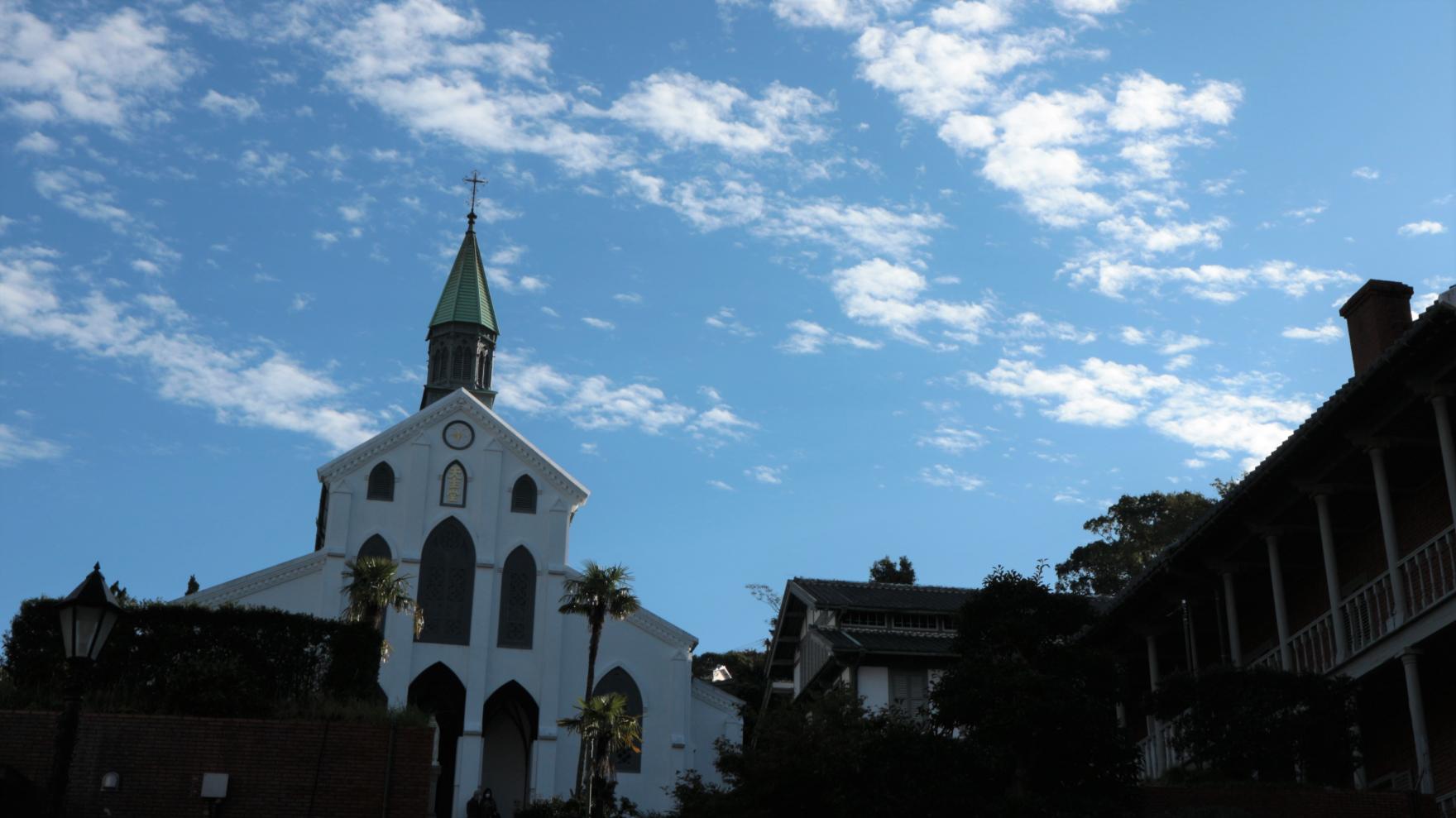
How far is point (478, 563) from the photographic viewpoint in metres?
55.1

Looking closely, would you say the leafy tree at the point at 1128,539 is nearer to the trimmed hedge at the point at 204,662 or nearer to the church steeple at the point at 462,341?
the church steeple at the point at 462,341

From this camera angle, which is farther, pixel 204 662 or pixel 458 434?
pixel 458 434

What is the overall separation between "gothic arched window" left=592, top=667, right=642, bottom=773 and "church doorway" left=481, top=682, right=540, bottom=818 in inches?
102

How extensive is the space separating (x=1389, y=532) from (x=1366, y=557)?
3783mm

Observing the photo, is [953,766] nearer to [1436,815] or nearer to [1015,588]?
[1015,588]

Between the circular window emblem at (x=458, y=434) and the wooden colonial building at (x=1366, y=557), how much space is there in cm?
3334

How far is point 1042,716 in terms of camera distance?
19.6 metres

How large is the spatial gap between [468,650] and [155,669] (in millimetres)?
31529

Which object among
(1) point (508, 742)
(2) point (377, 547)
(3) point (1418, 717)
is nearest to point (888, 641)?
(1) point (508, 742)

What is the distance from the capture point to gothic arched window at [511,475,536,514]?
5700 cm

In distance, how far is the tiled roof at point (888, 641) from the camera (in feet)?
132

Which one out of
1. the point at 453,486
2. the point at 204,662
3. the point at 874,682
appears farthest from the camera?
the point at 453,486

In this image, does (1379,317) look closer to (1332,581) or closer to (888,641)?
(1332,581)

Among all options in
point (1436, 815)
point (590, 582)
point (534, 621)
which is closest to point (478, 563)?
point (534, 621)
